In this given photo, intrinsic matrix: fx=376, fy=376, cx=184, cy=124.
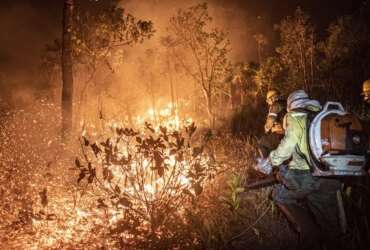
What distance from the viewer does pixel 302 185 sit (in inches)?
179

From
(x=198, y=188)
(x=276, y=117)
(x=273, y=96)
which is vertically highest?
(x=273, y=96)

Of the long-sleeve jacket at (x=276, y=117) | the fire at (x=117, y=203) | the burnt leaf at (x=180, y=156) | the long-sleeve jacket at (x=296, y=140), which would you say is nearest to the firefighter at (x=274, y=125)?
the long-sleeve jacket at (x=276, y=117)

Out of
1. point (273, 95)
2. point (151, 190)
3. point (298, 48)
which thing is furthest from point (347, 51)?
point (151, 190)

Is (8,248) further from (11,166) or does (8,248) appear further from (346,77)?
(346,77)

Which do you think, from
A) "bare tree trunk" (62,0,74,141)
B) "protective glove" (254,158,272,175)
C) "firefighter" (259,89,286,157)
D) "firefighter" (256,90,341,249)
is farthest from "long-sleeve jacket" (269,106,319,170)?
"bare tree trunk" (62,0,74,141)

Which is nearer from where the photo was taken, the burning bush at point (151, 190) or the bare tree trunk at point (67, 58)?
the burning bush at point (151, 190)

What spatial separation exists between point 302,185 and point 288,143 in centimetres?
55

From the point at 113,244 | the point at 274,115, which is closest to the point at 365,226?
the point at 274,115

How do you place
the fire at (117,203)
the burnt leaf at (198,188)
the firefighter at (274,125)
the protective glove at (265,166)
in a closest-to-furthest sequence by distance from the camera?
the protective glove at (265,166), the burnt leaf at (198,188), the fire at (117,203), the firefighter at (274,125)

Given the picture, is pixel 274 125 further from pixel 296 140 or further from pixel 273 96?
pixel 296 140

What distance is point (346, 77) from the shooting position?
26328 millimetres

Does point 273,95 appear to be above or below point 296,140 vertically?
above

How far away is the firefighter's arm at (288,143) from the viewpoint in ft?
14.7

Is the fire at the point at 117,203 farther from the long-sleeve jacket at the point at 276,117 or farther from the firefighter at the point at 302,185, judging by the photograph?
the long-sleeve jacket at the point at 276,117
